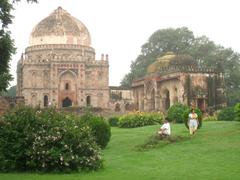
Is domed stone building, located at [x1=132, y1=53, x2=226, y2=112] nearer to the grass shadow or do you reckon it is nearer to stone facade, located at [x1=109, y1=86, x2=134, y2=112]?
stone facade, located at [x1=109, y1=86, x2=134, y2=112]

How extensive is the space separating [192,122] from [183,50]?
43360 mm

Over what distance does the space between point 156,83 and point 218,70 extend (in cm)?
568

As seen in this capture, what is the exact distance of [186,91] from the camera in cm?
3931

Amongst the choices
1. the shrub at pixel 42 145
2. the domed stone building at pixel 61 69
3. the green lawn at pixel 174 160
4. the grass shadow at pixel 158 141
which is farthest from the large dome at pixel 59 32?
the shrub at pixel 42 145

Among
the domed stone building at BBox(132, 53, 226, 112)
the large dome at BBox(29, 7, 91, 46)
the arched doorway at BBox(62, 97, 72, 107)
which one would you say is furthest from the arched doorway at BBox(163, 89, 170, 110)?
the large dome at BBox(29, 7, 91, 46)

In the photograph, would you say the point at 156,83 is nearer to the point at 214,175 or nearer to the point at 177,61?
the point at 177,61

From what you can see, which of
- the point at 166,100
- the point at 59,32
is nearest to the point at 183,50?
the point at 59,32

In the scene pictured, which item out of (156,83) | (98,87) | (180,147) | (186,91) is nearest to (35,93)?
(98,87)

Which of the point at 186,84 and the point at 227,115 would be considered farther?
the point at 186,84

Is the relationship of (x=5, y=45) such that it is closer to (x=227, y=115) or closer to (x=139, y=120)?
(x=139, y=120)

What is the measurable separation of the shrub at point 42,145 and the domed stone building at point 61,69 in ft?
131

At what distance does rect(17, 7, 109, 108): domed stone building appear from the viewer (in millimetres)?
55812

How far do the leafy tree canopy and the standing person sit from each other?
1373 inches

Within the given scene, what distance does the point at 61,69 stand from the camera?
185ft
